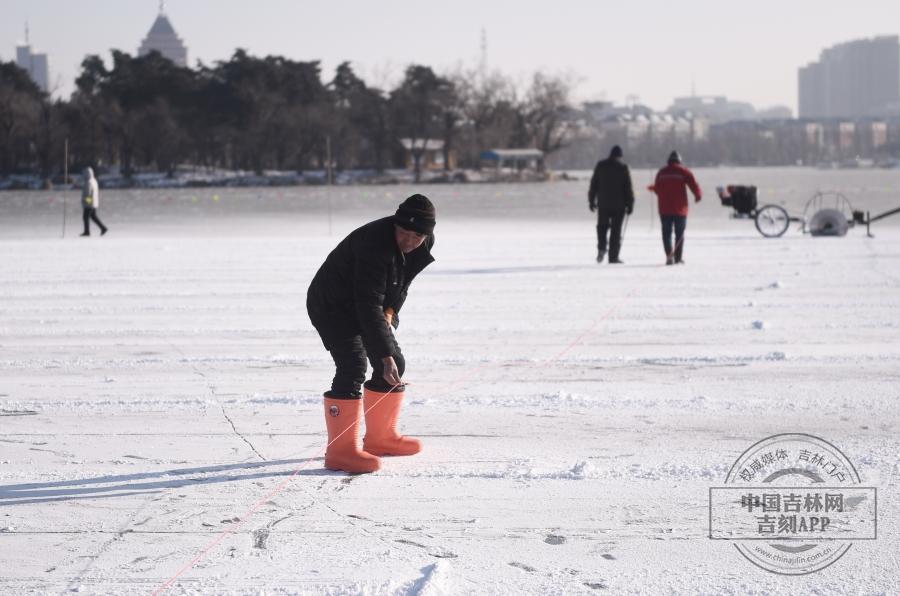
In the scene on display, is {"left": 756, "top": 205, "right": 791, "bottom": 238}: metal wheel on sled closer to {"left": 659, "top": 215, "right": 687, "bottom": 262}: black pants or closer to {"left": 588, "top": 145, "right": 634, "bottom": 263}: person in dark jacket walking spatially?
{"left": 659, "top": 215, "right": 687, "bottom": 262}: black pants

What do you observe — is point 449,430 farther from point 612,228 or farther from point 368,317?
point 612,228

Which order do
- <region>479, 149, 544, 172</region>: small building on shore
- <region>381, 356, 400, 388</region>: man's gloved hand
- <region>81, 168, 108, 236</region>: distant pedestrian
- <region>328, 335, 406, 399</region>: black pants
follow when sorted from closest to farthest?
<region>381, 356, 400, 388</region>: man's gloved hand < <region>328, 335, 406, 399</region>: black pants < <region>81, 168, 108, 236</region>: distant pedestrian < <region>479, 149, 544, 172</region>: small building on shore

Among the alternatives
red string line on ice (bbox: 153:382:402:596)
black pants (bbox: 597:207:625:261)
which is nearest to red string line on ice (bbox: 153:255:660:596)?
red string line on ice (bbox: 153:382:402:596)

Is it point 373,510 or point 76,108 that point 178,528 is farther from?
point 76,108

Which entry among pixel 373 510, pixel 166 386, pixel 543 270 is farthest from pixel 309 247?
pixel 373 510

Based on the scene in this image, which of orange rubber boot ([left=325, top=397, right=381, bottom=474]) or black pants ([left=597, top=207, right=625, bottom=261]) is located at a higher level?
black pants ([left=597, top=207, right=625, bottom=261])

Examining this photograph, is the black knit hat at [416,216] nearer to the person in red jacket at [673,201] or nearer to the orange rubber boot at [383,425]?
the orange rubber boot at [383,425]

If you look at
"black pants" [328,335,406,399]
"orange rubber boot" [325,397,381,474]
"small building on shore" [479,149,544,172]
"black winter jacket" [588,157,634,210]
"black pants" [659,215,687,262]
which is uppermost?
"small building on shore" [479,149,544,172]

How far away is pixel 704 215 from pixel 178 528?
1253 inches

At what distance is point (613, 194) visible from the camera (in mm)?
17609

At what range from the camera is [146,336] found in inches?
425

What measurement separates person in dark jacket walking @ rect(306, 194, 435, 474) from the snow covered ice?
0.63 feet

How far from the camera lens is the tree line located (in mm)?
90375

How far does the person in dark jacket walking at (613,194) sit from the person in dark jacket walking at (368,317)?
1162cm
